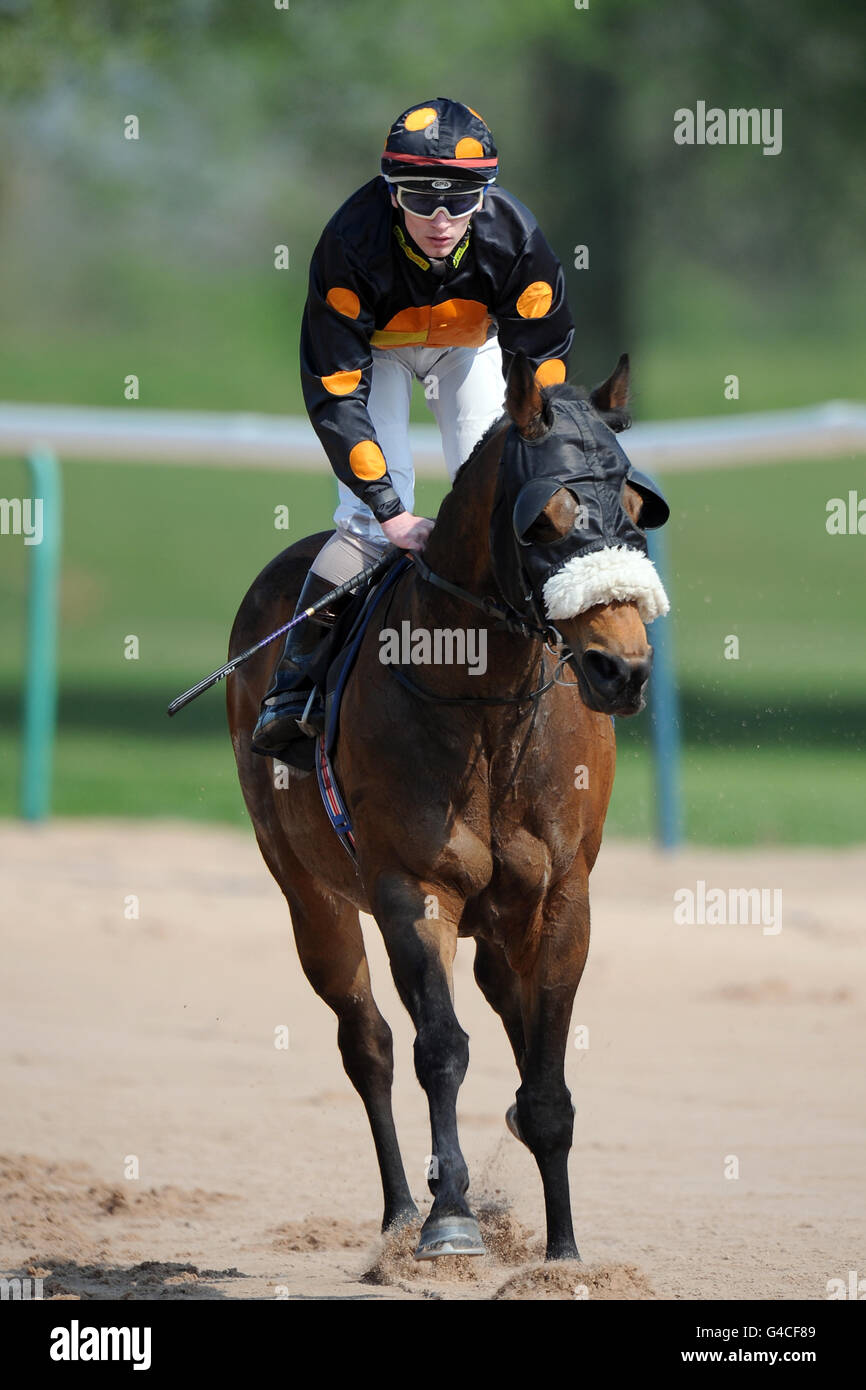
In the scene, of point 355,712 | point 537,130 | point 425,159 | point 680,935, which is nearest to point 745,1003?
point 680,935

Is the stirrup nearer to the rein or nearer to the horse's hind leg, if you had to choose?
the rein

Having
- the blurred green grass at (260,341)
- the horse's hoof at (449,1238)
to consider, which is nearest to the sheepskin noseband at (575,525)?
the horse's hoof at (449,1238)

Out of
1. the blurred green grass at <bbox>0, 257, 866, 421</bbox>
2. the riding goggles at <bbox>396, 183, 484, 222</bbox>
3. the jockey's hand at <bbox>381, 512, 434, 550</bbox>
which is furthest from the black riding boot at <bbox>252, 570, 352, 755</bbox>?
the blurred green grass at <bbox>0, 257, 866, 421</bbox>

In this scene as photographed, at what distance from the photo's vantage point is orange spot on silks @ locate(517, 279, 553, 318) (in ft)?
16.4

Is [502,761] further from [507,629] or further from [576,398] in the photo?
[576,398]

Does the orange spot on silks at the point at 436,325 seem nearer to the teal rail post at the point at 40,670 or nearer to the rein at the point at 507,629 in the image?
the rein at the point at 507,629

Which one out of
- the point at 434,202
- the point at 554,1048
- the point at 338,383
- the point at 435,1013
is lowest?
the point at 554,1048

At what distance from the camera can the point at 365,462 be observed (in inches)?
190

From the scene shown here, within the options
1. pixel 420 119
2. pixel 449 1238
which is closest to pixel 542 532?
pixel 420 119

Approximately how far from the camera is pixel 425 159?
4.68 meters

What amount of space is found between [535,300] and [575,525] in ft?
3.76

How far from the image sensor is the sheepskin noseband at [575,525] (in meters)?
3.97

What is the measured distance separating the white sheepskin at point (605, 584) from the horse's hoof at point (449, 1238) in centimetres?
140

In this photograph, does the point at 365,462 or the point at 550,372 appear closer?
the point at 365,462
